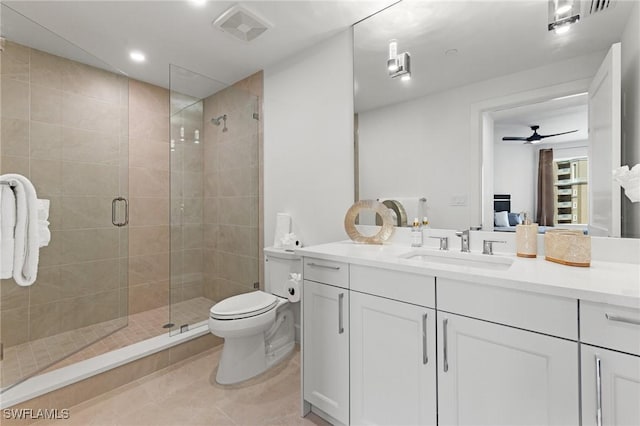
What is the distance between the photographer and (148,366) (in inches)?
77.9

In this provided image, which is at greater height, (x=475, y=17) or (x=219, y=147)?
(x=475, y=17)

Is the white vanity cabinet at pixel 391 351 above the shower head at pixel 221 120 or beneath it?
beneath

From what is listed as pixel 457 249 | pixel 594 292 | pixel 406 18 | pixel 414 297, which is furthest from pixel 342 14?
pixel 594 292

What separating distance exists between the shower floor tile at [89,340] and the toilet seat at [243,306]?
606 millimetres

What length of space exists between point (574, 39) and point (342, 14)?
1314mm

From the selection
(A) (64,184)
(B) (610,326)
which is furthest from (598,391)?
(A) (64,184)

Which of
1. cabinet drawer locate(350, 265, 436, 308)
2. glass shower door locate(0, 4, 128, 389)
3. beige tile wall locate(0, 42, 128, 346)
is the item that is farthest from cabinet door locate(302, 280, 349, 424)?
beige tile wall locate(0, 42, 128, 346)

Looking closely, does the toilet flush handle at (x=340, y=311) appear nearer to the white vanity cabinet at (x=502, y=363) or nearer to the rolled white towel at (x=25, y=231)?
the white vanity cabinet at (x=502, y=363)

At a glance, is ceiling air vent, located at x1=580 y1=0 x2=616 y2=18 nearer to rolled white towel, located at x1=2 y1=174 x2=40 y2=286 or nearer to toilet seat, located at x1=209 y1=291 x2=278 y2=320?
toilet seat, located at x1=209 y1=291 x2=278 y2=320

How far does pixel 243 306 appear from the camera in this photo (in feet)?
6.68

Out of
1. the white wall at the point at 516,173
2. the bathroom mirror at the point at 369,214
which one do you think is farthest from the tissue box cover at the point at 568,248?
the bathroom mirror at the point at 369,214

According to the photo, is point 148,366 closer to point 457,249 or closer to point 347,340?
point 347,340

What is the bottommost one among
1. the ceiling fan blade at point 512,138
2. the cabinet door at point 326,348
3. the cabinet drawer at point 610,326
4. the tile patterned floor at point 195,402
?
the tile patterned floor at point 195,402

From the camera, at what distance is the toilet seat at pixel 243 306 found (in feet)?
6.04
